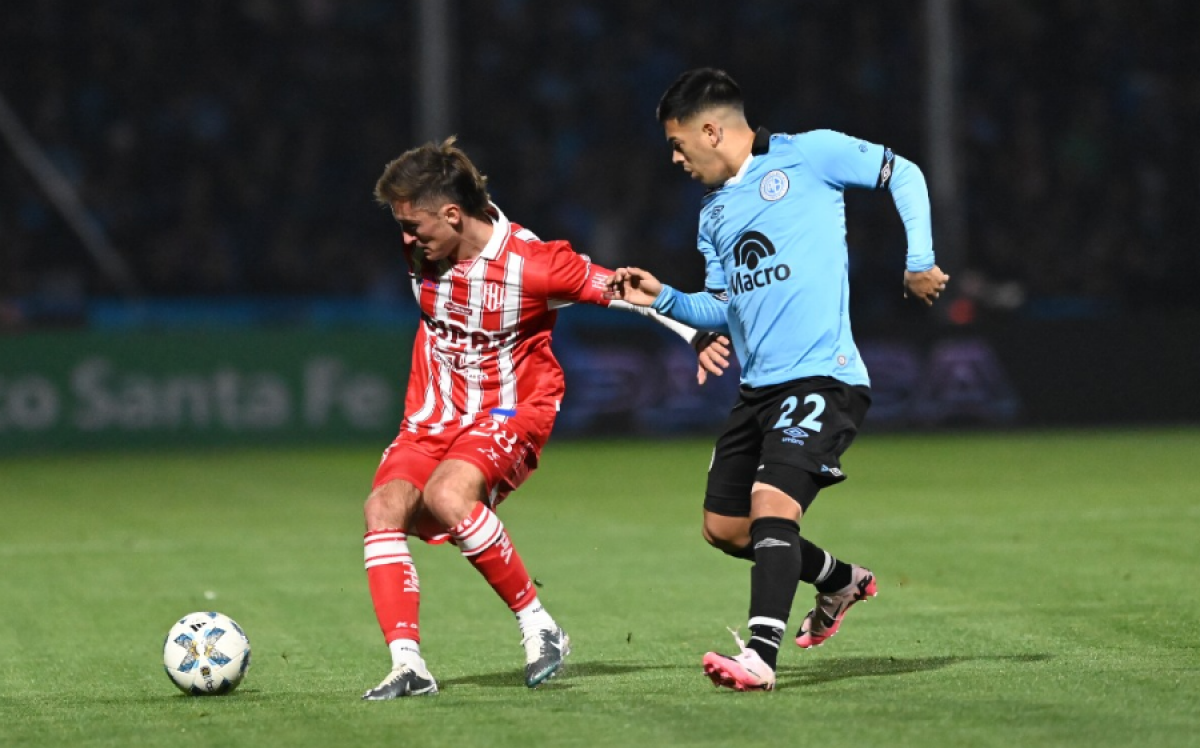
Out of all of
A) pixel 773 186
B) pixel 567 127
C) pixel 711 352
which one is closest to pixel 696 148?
pixel 773 186

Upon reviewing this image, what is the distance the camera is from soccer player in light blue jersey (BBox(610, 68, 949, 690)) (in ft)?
19.9

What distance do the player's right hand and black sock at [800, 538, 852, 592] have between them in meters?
1.01

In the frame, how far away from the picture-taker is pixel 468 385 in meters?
6.46

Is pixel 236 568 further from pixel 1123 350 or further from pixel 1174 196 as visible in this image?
pixel 1174 196

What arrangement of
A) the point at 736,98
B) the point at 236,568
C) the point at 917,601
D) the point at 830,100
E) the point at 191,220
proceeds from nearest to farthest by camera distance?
the point at 736,98
the point at 917,601
the point at 236,568
the point at 191,220
the point at 830,100

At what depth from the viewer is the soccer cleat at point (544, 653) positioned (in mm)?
6082

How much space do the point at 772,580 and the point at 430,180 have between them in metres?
1.72

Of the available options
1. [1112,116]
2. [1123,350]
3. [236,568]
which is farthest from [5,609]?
[1112,116]

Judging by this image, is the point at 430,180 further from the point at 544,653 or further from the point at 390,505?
the point at 544,653

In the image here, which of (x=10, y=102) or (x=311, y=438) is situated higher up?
(x=10, y=102)

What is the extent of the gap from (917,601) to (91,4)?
17.1 meters

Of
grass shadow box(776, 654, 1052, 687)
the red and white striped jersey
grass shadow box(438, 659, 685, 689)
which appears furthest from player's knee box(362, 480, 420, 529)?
grass shadow box(776, 654, 1052, 687)

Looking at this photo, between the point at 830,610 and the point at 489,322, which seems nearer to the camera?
the point at 489,322

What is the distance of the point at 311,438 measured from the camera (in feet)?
61.3
